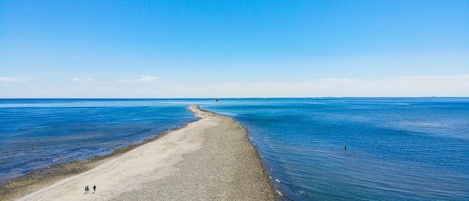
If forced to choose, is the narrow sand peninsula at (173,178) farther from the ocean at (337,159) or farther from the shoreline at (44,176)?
the ocean at (337,159)

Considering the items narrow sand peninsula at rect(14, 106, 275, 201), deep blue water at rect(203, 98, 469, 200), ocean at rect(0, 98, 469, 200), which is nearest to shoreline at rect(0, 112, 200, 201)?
narrow sand peninsula at rect(14, 106, 275, 201)

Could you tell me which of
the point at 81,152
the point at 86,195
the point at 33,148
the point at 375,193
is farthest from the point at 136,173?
the point at 33,148

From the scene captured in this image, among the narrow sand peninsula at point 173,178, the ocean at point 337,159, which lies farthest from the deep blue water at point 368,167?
the narrow sand peninsula at point 173,178

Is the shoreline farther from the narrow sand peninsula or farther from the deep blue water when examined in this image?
the deep blue water

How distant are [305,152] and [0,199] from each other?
31.0m

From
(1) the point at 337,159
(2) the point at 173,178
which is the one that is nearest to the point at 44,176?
(2) the point at 173,178

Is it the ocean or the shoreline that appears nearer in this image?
the shoreline

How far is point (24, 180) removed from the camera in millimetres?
27688

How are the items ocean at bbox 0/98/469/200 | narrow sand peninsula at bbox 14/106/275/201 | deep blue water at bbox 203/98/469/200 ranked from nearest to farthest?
narrow sand peninsula at bbox 14/106/275/201, deep blue water at bbox 203/98/469/200, ocean at bbox 0/98/469/200

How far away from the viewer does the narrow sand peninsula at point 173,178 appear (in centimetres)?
2298

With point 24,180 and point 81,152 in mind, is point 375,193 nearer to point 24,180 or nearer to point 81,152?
point 24,180

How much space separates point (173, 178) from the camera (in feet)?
89.9

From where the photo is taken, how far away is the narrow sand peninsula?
23.0 m

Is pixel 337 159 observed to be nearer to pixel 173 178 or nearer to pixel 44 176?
pixel 173 178
